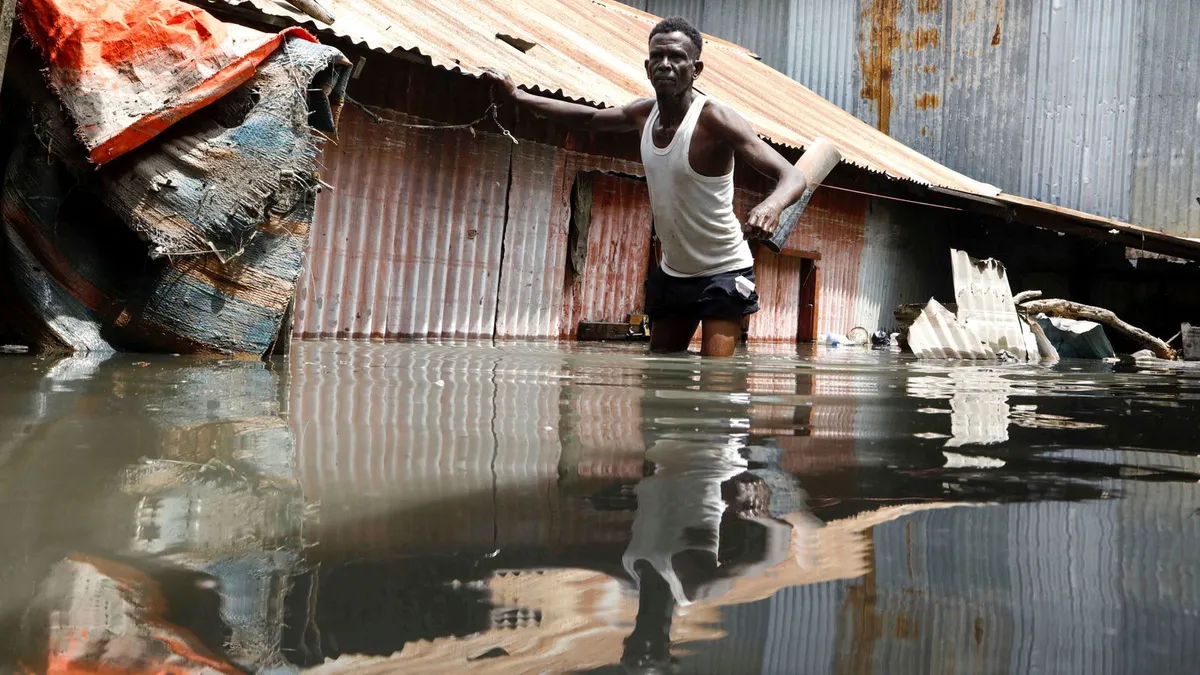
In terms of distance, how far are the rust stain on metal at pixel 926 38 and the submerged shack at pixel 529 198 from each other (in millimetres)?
3502

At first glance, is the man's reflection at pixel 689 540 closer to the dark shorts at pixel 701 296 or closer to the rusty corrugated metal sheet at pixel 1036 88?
the dark shorts at pixel 701 296

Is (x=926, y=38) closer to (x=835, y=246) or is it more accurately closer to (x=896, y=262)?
(x=896, y=262)

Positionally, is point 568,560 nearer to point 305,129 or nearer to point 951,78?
point 305,129

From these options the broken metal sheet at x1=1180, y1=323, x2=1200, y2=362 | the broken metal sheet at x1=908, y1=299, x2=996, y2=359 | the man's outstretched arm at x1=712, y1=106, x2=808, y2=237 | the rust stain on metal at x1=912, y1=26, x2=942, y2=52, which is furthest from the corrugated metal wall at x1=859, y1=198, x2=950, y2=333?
the man's outstretched arm at x1=712, y1=106, x2=808, y2=237

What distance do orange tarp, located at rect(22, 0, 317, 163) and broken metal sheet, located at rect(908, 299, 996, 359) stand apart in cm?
636

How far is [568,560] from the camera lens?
1.10 m

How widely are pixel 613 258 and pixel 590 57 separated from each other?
2.11 m

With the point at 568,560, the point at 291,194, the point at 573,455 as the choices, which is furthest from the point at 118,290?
the point at 568,560

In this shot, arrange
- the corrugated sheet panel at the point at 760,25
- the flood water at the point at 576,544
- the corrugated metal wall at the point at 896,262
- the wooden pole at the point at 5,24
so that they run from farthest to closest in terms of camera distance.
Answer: the corrugated sheet panel at the point at 760,25, the corrugated metal wall at the point at 896,262, the wooden pole at the point at 5,24, the flood water at the point at 576,544

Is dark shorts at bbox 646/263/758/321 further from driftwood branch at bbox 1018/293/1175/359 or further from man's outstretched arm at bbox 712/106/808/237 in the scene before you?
driftwood branch at bbox 1018/293/1175/359

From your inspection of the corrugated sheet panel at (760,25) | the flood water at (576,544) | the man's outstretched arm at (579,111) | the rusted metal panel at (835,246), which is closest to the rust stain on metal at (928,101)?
the corrugated sheet panel at (760,25)

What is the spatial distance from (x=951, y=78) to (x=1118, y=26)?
261 centimetres

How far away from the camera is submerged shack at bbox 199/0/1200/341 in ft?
27.3

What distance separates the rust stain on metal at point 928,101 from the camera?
1767cm
